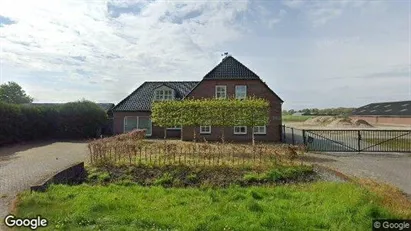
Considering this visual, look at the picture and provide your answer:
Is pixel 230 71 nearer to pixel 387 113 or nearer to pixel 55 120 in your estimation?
pixel 55 120

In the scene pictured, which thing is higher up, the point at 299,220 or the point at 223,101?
the point at 223,101

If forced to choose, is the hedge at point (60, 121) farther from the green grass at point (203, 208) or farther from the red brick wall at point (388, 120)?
the red brick wall at point (388, 120)

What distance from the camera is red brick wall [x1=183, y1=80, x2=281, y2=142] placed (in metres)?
24.8

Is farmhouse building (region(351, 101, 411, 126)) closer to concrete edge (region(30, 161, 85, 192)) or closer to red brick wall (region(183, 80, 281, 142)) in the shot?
red brick wall (region(183, 80, 281, 142))

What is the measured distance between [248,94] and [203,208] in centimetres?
1916

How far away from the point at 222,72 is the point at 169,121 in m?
6.79

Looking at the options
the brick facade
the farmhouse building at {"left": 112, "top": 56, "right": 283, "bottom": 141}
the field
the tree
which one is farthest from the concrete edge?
the tree

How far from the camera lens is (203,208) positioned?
22.7 ft

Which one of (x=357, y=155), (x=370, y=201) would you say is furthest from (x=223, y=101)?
(x=370, y=201)

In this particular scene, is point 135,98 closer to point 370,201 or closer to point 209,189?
point 209,189

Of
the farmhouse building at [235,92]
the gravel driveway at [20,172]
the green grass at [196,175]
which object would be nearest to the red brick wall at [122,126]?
the farmhouse building at [235,92]

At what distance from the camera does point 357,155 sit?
1728 cm

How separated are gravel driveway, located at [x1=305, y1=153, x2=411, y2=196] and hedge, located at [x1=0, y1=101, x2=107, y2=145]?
21340mm

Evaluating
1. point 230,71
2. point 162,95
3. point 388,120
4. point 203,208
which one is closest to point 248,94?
point 230,71
